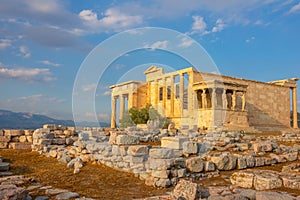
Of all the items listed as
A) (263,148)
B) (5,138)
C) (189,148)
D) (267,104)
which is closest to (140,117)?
(267,104)

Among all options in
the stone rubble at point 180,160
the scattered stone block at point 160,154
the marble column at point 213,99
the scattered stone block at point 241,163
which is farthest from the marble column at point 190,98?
the scattered stone block at point 160,154

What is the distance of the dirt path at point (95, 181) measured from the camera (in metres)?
5.70

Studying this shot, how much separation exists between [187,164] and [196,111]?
24.9 metres

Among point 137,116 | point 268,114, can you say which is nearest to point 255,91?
point 268,114

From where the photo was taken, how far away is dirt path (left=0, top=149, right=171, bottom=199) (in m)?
5.70

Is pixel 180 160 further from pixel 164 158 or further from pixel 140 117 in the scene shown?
pixel 140 117

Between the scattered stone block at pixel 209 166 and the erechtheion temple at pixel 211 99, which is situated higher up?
the erechtheion temple at pixel 211 99

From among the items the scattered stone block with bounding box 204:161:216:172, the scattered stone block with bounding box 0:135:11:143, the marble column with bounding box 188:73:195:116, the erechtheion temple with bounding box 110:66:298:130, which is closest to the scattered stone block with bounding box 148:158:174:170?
the scattered stone block with bounding box 204:161:216:172

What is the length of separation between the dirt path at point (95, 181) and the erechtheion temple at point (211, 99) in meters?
21.5

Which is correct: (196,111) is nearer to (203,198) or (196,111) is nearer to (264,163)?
(264,163)

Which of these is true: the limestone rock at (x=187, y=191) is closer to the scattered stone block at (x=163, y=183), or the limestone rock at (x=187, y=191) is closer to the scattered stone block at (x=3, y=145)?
the scattered stone block at (x=163, y=183)

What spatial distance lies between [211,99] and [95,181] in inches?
1037

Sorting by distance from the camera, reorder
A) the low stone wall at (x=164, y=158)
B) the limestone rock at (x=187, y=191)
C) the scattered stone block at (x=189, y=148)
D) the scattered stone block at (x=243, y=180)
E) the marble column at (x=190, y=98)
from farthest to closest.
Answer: the marble column at (x=190, y=98)
the scattered stone block at (x=189, y=148)
the low stone wall at (x=164, y=158)
the scattered stone block at (x=243, y=180)
the limestone rock at (x=187, y=191)

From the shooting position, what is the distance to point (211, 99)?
3161cm
